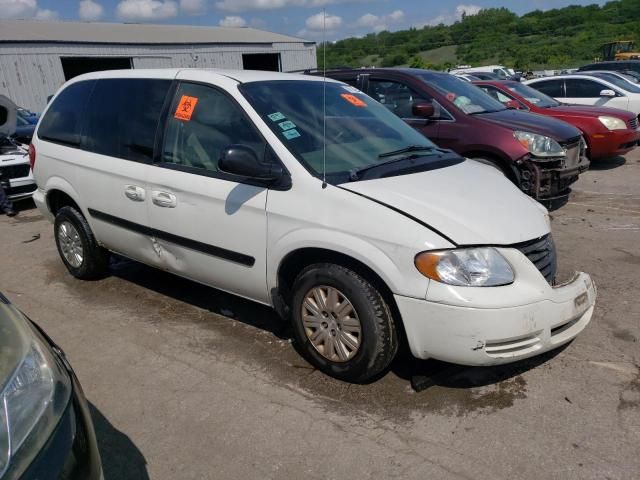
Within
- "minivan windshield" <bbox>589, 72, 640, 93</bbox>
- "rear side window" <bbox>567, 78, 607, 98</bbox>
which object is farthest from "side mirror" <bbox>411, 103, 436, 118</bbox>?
"minivan windshield" <bbox>589, 72, 640, 93</bbox>

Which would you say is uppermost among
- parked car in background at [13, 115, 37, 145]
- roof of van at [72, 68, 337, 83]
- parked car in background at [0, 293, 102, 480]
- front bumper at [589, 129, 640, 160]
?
roof of van at [72, 68, 337, 83]

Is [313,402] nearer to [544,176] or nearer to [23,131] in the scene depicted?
[544,176]

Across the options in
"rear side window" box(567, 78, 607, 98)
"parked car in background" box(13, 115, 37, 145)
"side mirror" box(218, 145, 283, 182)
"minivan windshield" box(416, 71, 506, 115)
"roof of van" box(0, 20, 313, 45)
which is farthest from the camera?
"roof of van" box(0, 20, 313, 45)

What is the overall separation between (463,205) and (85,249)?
3337 mm

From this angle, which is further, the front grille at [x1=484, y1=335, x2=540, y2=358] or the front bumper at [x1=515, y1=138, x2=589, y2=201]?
the front bumper at [x1=515, y1=138, x2=589, y2=201]

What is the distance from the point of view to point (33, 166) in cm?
509

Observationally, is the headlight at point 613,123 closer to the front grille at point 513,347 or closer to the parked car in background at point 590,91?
the parked car in background at point 590,91

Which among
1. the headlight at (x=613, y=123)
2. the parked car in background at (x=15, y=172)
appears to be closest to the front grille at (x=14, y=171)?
the parked car in background at (x=15, y=172)

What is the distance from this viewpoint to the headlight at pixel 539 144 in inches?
248

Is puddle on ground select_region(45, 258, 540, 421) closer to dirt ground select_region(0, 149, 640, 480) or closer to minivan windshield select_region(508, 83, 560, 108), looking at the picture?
dirt ground select_region(0, 149, 640, 480)

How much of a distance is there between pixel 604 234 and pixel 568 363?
301 cm

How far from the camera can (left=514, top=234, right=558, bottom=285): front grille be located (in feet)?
9.84

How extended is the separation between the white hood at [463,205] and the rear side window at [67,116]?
276cm

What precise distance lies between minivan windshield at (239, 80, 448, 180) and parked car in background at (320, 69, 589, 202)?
2.53m
